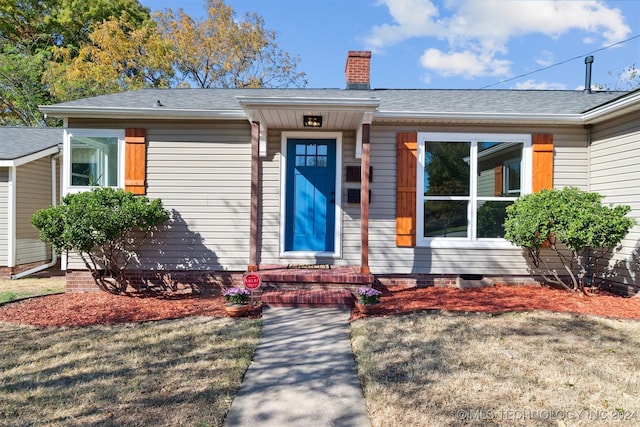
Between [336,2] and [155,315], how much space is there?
33.6 ft

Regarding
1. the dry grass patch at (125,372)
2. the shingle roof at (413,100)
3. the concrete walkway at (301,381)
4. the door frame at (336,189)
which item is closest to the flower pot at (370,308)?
the concrete walkway at (301,381)

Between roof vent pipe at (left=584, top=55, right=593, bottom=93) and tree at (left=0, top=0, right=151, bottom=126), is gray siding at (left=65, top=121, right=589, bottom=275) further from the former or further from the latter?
tree at (left=0, top=0, right=151, bottom=126)

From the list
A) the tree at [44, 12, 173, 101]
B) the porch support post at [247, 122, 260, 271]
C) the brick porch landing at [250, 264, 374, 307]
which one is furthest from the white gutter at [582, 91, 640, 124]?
the tree at [44, 12, 173, 101]

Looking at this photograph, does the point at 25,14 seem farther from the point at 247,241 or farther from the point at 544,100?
the point at 544,100

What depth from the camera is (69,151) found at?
19.5ft

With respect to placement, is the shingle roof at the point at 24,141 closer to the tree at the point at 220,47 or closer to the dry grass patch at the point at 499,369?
the dry grass patch at the point at 499,369

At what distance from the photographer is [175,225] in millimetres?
6031

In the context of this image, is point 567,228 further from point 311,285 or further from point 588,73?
point 588,73

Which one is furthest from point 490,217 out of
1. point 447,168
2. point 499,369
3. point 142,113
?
point 142,113

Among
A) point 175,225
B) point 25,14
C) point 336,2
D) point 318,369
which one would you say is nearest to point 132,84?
point 25,14

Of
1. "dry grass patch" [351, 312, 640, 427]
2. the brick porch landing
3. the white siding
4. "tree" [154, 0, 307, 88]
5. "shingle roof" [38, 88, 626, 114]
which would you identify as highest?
"tree" [154, 0, 307, 88]

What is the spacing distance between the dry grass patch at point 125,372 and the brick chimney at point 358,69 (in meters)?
5.33

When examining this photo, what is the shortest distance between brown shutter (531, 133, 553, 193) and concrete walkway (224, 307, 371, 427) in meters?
3.90

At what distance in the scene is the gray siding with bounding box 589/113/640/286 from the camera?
5.29 m
